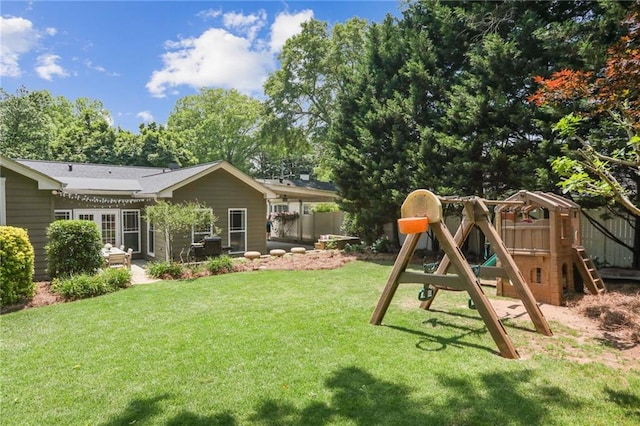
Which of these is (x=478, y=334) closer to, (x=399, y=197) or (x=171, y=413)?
(x=171, y=413)

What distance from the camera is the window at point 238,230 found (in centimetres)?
1355

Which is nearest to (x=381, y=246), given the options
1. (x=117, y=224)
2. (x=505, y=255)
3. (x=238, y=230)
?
(x=238, y=230)

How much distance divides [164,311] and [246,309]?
141cm

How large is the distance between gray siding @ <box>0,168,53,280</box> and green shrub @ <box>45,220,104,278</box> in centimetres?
162

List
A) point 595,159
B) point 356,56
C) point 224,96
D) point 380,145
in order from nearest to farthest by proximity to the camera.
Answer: point 595,159 < point 380,145 < point 356,56 < point 224,96

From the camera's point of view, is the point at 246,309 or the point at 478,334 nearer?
the point at 478,334

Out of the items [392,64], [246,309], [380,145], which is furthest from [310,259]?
[392,64]

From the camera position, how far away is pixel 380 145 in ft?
41.3

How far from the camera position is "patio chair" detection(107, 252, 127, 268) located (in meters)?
9.77

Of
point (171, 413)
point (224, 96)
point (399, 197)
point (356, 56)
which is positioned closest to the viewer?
point (171, 413)

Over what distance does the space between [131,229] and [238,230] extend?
3.99 metres

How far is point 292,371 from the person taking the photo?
3666 millimetres

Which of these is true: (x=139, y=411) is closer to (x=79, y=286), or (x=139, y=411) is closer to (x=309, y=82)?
(x=79, y=286)

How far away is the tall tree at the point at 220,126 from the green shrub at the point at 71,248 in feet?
90.8
